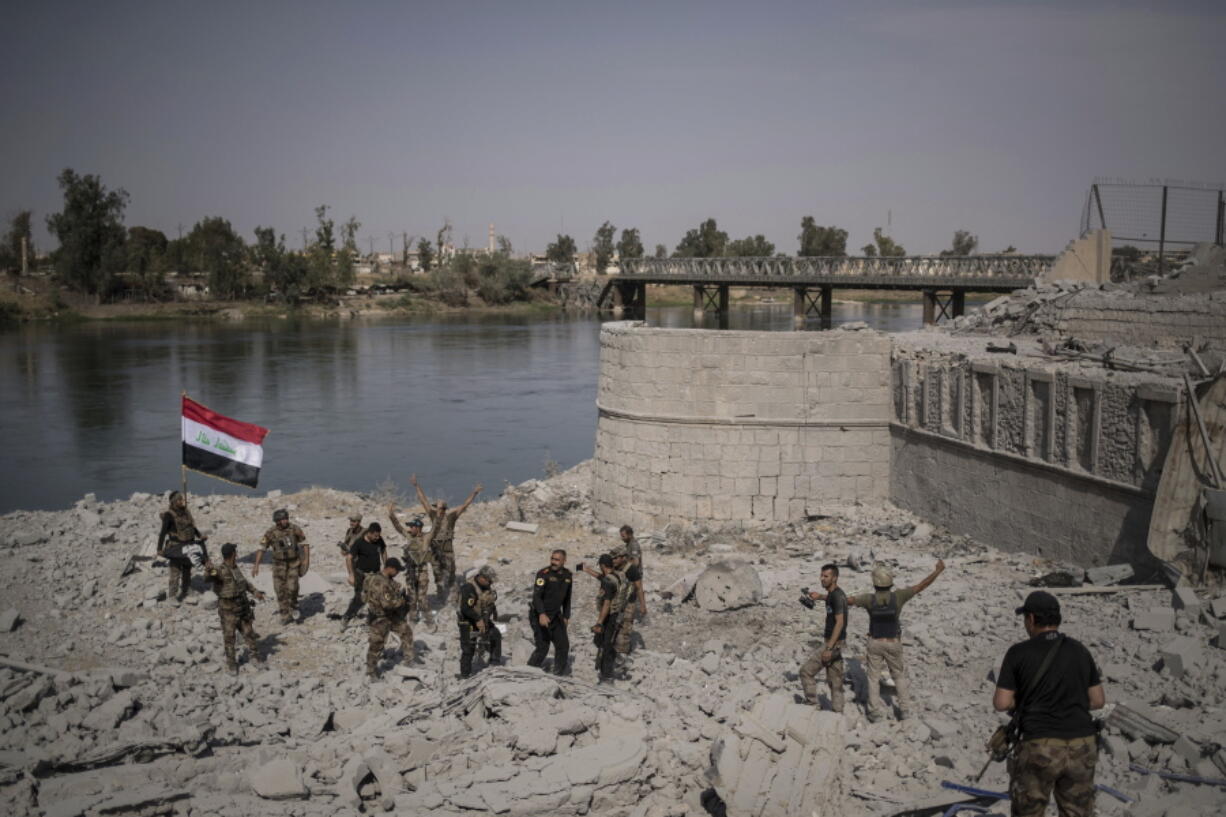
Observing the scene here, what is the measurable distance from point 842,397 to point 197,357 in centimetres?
4340

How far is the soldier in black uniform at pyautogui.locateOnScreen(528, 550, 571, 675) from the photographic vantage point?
29.7 ft

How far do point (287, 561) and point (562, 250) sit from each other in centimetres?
11634

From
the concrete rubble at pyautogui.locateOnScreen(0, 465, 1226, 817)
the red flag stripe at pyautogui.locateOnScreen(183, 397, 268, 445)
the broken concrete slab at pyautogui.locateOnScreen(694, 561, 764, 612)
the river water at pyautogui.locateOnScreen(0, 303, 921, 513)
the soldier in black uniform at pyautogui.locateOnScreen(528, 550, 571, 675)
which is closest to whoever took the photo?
the concrete rubble at pyautogui.locateOnScreen(0, 465, 1226, 817)

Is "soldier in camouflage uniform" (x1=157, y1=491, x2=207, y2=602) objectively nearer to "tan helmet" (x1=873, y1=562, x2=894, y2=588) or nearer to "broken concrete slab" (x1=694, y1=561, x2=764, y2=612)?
"broken concrete slab" (x1=694, y1=561, x2=764, y2=612)

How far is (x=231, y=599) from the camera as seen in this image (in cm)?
971

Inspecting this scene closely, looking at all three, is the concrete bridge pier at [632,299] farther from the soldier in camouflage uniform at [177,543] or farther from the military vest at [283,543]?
the military vest at [283,543]

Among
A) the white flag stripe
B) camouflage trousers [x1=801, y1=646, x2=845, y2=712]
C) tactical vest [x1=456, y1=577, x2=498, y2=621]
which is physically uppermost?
the white flag stripe

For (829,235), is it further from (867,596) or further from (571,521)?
(867,596)

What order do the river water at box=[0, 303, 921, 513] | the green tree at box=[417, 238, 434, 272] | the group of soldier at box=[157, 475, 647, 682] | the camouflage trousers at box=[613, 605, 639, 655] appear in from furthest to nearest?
the green tree at box=[417, 238, 434, 272] < the river water at box=[0, 303, 921, 513] < the camouflage trousers at box=[613, 605, 639, 655] < the group of soldier at box=[157, 475, 647, 682]

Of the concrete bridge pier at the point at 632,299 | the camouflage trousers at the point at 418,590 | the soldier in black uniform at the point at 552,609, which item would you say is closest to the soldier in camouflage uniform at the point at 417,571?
the camouflage trousers at the point at 418,590

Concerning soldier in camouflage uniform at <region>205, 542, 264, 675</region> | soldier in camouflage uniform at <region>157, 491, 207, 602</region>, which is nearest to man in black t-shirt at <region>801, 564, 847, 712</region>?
soldier in camouflage uniform at <region>205, 542, 264, 675</region>

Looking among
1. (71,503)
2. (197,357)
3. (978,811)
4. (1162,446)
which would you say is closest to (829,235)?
(197,357)

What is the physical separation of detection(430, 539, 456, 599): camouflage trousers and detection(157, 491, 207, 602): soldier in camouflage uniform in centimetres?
278

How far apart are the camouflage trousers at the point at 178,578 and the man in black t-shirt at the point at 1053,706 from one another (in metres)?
9.50
